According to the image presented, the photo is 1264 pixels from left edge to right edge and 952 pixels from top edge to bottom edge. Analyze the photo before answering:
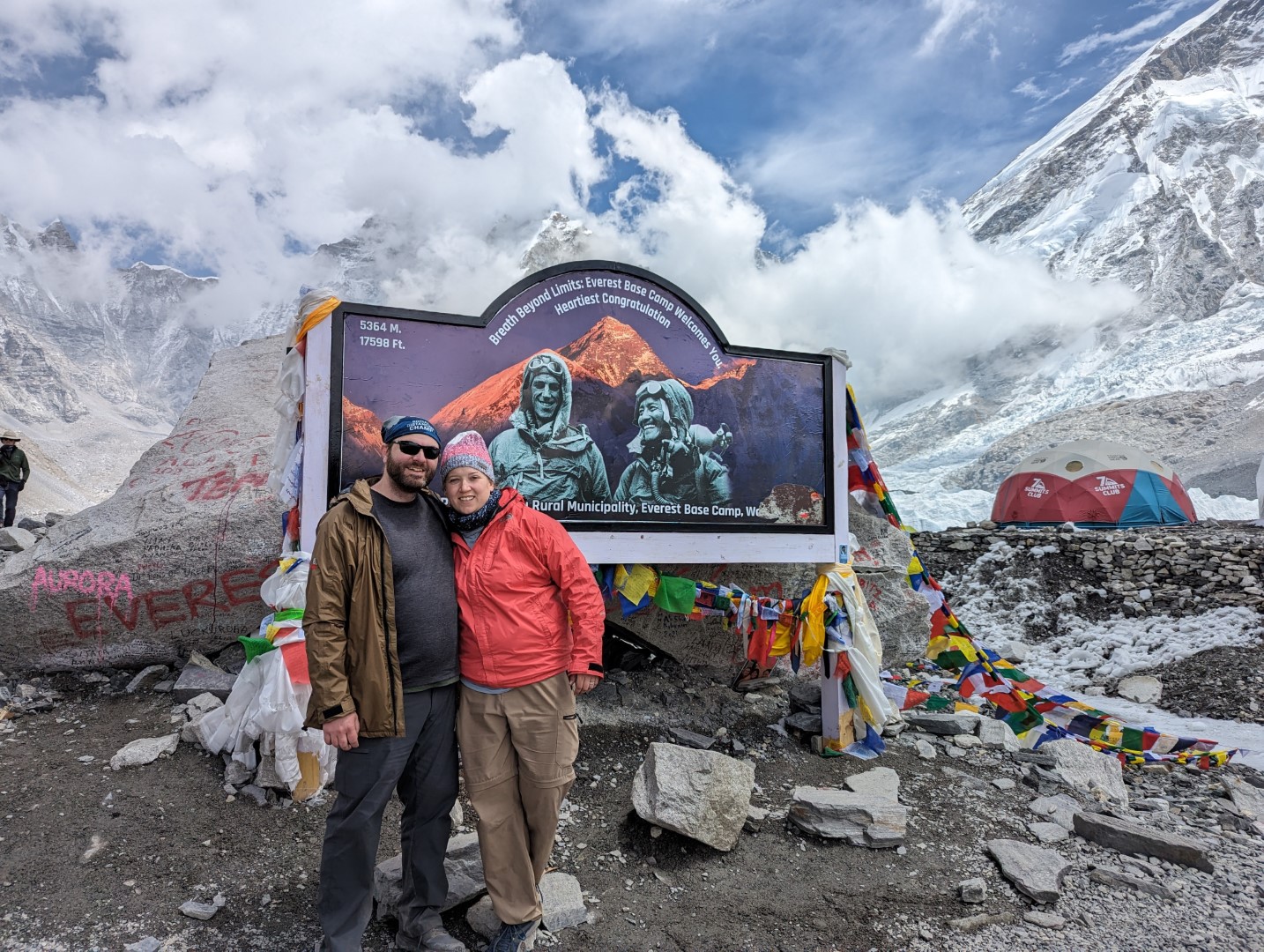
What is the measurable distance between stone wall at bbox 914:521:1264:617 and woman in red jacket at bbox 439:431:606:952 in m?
10.9

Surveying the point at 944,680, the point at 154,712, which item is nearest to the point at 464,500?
the point at 154,712

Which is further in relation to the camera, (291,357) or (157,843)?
(291,357)

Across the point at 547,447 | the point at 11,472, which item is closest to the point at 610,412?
the point at 547,447

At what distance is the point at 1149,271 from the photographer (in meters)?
76.1

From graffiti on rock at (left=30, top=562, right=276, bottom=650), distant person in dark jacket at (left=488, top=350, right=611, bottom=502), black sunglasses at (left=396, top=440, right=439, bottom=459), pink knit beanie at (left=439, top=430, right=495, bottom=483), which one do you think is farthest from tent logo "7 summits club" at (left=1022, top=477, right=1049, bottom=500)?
black sunglasses at (left=396, top=440, right=439, bottom=459)

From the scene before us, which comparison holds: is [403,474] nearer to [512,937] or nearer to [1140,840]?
[512,937]

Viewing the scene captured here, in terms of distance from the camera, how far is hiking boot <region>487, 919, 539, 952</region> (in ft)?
8.50

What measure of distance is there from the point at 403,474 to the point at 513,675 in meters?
0.85

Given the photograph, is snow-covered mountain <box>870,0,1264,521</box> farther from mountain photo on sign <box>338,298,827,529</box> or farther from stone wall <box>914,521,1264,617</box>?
mountain photo on sign <box>338,298,827,529</box>

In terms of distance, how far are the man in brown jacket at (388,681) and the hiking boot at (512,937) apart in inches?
5.8

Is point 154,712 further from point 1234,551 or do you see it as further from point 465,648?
point 1234,551

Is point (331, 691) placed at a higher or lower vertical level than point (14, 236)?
lower

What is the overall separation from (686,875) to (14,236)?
136100mm

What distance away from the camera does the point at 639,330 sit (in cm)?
491
